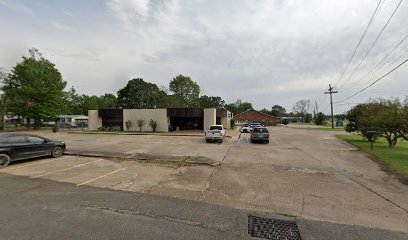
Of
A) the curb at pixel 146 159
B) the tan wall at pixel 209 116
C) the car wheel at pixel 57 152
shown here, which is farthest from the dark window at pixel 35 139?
the tan wall at pixel 209 116

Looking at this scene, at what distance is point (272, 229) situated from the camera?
4.88 m

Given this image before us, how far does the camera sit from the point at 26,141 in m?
11.4

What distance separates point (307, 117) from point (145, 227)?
109438mm

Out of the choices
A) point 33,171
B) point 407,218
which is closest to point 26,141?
point 33,171

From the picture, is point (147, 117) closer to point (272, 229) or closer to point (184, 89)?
point (272, 229)

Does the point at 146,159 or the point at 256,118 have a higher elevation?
the point at 256,118

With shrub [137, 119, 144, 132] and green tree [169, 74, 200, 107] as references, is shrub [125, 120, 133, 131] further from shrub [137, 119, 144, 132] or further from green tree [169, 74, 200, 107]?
green tree [169, 74, 200, 107]

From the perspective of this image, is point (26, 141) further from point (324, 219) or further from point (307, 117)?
point (307, 117)

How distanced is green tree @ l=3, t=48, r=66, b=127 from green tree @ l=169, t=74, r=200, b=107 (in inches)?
1524

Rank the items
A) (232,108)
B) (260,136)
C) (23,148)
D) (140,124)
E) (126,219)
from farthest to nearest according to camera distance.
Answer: (232,108) → (140,124) → (260,136) → (23,148) → (126,219)

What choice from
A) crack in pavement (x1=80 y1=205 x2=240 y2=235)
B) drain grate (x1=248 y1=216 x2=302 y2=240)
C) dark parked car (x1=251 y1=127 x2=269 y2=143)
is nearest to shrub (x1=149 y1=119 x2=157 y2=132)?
dark parked car (x1=251 y1=127 x2=269 y2=143)

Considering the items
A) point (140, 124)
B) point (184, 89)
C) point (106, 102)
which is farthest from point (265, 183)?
point (106, 102)

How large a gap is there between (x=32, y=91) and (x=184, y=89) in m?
45.4

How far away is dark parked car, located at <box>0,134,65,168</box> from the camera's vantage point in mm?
10312
